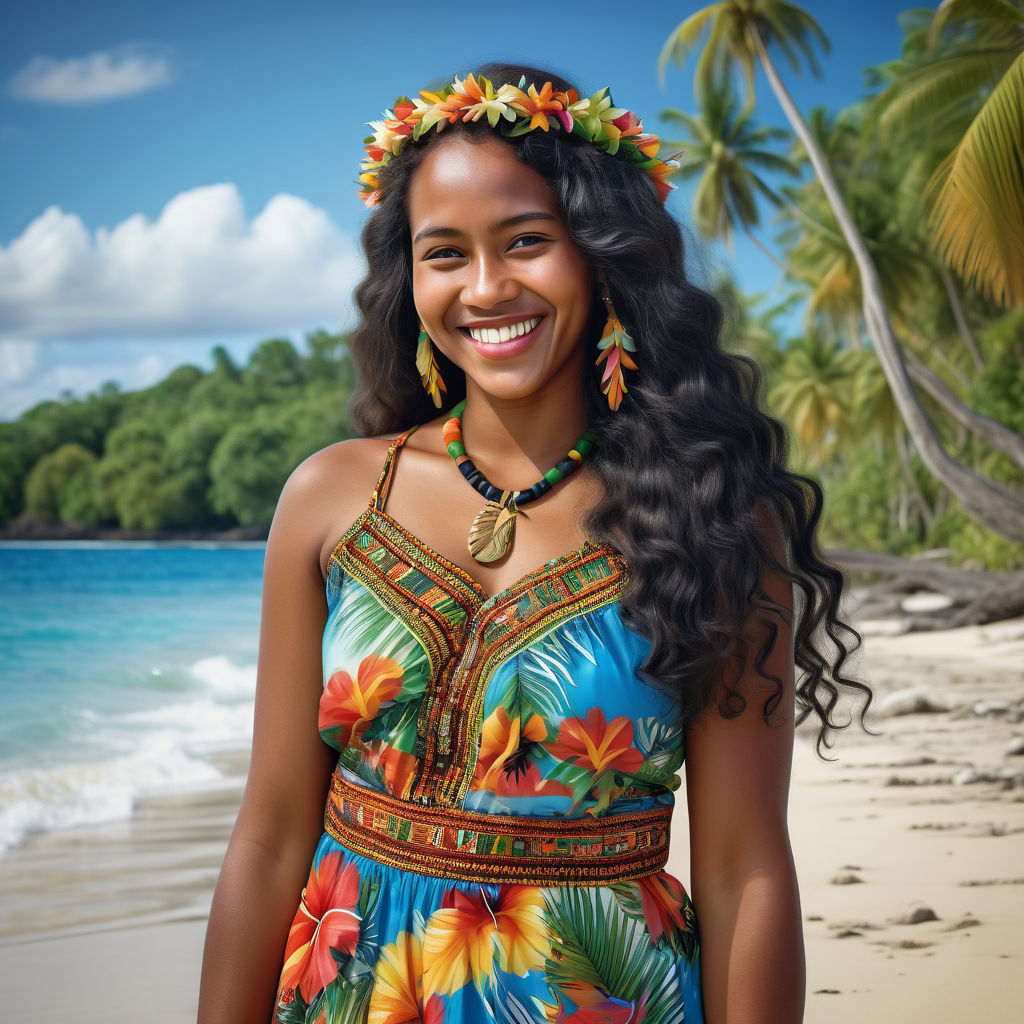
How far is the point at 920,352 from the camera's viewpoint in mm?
31438

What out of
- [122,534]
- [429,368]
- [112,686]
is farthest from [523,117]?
[122,534]

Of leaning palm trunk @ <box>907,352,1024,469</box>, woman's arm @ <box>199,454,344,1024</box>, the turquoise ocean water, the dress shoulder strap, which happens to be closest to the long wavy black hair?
the dress shoulder strap

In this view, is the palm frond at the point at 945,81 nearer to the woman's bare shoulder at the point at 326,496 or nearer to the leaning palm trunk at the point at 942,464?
the leaning palm trunk at the point at 942,464

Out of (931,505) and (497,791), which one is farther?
(931,505)

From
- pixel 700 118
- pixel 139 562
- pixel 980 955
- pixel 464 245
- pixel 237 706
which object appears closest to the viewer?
pixel 464 245

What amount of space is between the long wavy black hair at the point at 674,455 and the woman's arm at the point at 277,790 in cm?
44

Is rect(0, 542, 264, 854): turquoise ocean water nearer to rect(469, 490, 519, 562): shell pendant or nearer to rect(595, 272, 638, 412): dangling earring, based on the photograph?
rect(469, 490, 519, 562): shell pendant

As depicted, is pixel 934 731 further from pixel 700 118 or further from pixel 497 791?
pixel 700 118

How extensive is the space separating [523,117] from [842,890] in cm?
451

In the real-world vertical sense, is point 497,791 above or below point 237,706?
above

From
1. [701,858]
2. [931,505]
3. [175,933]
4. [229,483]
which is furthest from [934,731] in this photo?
[229,483]

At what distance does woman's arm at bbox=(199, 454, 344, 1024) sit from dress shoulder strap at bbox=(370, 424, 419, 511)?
0.08 m

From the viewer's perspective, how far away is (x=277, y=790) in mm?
1773

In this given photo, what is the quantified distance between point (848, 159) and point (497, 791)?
3025 centimetres
